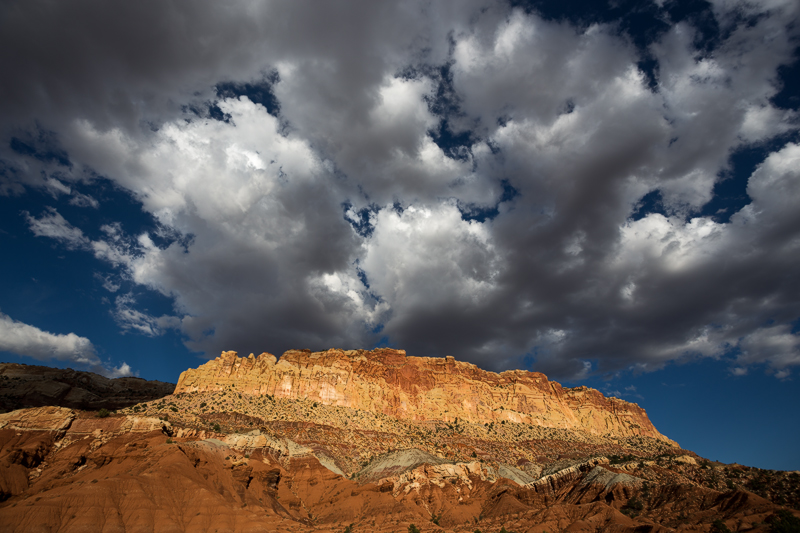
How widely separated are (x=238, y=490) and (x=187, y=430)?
1459 centimetres

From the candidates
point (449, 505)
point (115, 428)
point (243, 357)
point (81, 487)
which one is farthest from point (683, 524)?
point (243, 357)

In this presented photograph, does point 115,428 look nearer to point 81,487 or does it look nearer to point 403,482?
point 81,487

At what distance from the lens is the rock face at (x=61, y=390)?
89.9 metres

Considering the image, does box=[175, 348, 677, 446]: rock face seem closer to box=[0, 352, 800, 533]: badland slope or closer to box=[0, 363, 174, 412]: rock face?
box=[0, 352, 800, 533]: badland slope

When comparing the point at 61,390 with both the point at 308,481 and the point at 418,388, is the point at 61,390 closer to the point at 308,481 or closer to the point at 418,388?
the point at 308,481

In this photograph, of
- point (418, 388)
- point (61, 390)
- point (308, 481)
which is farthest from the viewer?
point (418, 388)

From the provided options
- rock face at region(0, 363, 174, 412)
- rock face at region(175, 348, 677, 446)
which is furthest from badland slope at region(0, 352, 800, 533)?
rock face at region(0, 363, 174, 412)

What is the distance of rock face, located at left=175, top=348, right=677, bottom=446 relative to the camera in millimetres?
107688

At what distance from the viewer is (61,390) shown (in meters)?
97.2

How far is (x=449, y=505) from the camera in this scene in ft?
227

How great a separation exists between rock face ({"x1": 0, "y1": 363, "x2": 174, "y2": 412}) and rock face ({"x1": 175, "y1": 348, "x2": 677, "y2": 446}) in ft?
73.3

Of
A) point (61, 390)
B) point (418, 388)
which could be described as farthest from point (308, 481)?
point (61, 390)

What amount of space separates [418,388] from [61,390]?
322 feet

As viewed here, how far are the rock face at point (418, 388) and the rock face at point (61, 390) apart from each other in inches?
880
